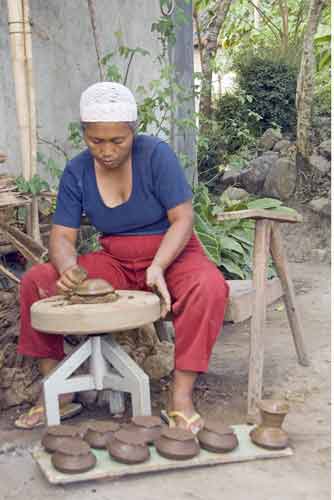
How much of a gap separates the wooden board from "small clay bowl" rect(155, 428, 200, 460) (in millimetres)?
24

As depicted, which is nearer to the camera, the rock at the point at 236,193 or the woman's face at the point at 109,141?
the woman's face at the point at 109,141

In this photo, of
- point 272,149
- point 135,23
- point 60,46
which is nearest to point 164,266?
point 60,46

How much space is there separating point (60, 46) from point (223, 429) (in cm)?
335

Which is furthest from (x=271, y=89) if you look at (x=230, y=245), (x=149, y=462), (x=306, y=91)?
(x=149, y=462)

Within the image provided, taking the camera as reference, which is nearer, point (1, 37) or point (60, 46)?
point (1, 37)

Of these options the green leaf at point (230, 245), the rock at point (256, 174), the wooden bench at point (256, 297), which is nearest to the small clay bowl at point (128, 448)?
the wooden bench at point (256, 297)

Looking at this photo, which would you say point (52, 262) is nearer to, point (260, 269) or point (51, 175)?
point (260, 269)

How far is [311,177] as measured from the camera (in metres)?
8.77

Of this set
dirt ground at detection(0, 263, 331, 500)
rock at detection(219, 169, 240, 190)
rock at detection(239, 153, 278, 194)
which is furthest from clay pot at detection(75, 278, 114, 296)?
rock at detection(219, 169, 240, 190)

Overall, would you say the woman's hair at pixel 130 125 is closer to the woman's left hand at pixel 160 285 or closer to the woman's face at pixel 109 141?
the woman's face at pixel 109 141

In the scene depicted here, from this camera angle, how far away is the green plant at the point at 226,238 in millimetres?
5781

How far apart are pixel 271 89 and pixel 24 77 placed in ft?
23.9

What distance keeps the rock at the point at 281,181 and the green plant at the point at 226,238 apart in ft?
5.48

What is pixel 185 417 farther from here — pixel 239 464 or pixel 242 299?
pixel 242 299
